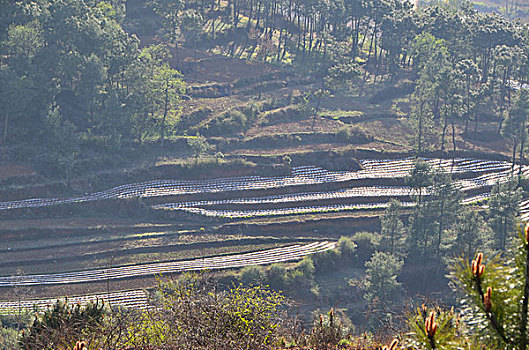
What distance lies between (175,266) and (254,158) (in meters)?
17.4

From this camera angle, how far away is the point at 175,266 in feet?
148

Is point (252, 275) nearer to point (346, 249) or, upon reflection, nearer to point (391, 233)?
point (346, 249)

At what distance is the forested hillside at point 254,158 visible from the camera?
44625 mm

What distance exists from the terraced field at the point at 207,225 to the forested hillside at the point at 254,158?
0.62 feet

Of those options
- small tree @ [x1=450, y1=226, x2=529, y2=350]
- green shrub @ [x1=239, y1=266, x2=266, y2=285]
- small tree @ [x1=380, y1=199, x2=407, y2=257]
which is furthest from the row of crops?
small tree @ [x1=450, y1=226, x2=529, y2=350]

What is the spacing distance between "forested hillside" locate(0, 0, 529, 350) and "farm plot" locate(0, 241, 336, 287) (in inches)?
7.1

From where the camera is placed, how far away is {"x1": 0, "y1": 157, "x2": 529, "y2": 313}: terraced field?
4525 cm

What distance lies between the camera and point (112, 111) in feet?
192

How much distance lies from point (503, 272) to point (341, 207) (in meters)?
47.2

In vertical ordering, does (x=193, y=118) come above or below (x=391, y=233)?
above

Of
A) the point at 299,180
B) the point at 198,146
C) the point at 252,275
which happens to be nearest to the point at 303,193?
the point at 299,180

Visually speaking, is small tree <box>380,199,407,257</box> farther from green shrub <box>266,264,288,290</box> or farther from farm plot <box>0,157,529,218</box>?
green shrub <box>266,264,288,290</box>

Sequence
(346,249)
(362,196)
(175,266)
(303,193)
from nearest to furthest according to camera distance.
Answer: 1. (175,266)
2. (346,249)
3. (362,196)
4. (303,193)

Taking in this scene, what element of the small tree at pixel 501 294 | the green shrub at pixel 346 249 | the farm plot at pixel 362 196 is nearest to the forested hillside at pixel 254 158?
the green shrub at pixel 346 249
